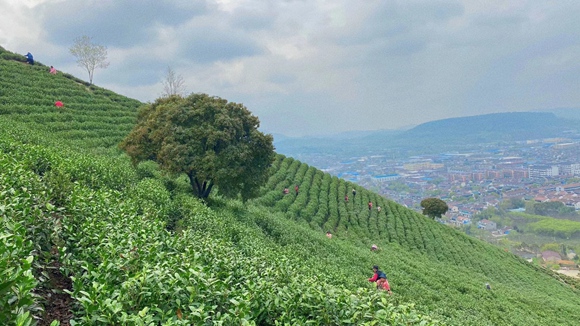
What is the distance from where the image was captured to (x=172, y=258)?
4043mm

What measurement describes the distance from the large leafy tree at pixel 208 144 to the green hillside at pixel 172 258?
1.12 metres

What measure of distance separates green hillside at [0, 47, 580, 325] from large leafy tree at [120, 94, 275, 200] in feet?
3.66

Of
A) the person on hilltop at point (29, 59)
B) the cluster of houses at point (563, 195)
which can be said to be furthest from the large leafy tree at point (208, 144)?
the cluster of houses at point (563, 195)

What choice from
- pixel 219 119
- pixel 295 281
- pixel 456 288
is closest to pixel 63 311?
pixel 295 281

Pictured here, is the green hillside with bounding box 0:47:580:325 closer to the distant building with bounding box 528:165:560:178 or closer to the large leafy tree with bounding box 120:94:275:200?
the large leafy tree with bounding box 120:94:275:200

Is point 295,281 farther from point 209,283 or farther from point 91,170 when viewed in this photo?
point 91,170

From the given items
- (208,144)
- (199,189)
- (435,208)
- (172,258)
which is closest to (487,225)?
(435,208)

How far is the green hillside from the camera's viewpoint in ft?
10.1

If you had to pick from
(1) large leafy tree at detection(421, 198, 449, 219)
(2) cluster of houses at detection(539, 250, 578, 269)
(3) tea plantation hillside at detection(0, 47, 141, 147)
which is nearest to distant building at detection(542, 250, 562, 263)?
(2) cluster of houses at detection(539, 250, 578, 269)

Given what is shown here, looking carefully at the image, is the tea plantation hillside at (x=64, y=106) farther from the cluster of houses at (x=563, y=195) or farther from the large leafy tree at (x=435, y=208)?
the cluster of houses at (x=563, y=195)

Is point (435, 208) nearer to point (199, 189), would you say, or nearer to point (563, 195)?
point (199, 189)

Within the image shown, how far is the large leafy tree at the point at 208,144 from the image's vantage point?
13.4 meters

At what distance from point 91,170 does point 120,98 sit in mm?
27401

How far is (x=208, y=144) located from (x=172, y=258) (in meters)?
10.1
